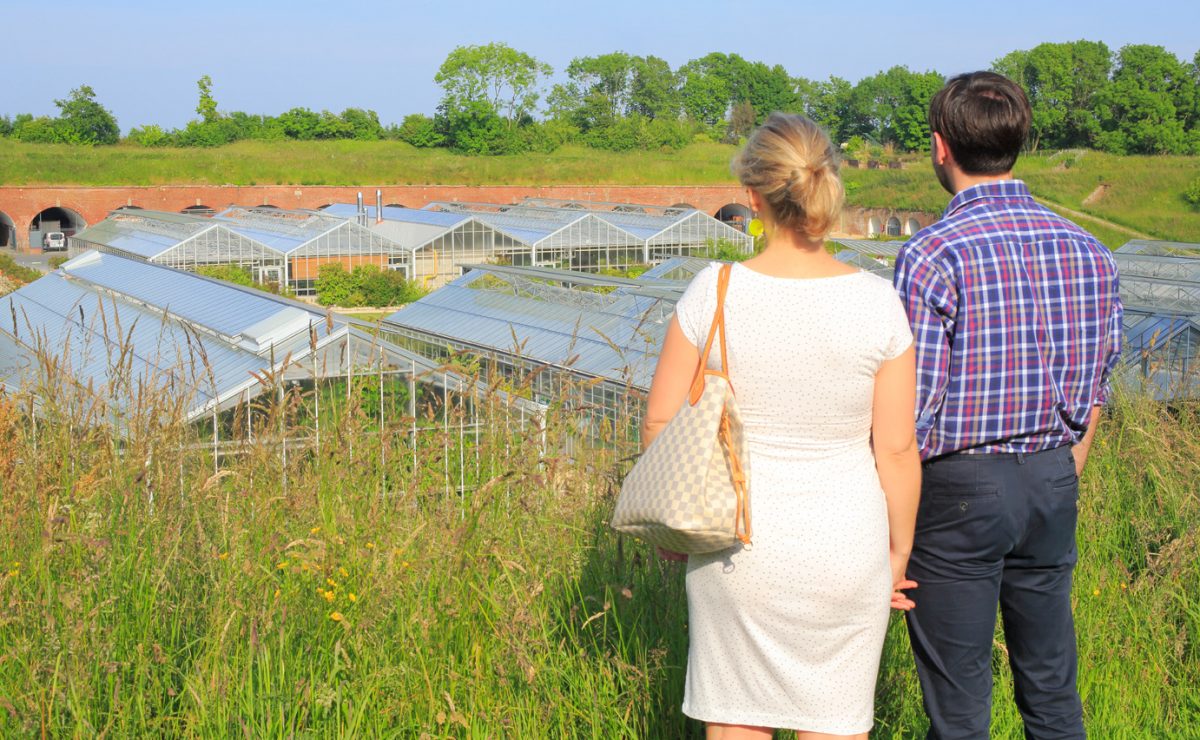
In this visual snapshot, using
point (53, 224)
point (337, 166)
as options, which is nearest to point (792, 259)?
point (53, 224)

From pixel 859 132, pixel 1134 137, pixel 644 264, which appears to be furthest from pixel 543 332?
pixel 859 132

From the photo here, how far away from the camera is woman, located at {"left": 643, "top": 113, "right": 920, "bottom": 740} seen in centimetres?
212

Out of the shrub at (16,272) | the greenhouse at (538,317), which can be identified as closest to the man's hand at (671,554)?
the greenhouse at (538,317)

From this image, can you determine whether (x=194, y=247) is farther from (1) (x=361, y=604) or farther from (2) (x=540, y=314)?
(1) (x=361, y=604)

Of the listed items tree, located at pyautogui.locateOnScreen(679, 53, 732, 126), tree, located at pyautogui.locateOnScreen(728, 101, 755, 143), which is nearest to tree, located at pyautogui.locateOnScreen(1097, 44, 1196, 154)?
tree, located at pyautogui.locateOnScreen(728, 101, 755, 143)

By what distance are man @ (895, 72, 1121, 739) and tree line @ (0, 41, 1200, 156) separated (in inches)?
2200

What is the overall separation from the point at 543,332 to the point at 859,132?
234 ft

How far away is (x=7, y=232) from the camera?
4562 cm

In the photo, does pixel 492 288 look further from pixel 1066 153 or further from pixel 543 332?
pixel 1066 153

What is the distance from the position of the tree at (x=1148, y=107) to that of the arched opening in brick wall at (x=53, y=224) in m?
46.2

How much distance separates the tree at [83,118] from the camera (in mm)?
53812

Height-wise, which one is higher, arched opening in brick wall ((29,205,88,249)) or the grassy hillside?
the grassy hillside

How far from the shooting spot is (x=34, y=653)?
2.27m

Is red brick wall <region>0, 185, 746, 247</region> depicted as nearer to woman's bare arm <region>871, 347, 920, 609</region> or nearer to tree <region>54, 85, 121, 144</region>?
tree <region>54, 85, 121, 144</region>
